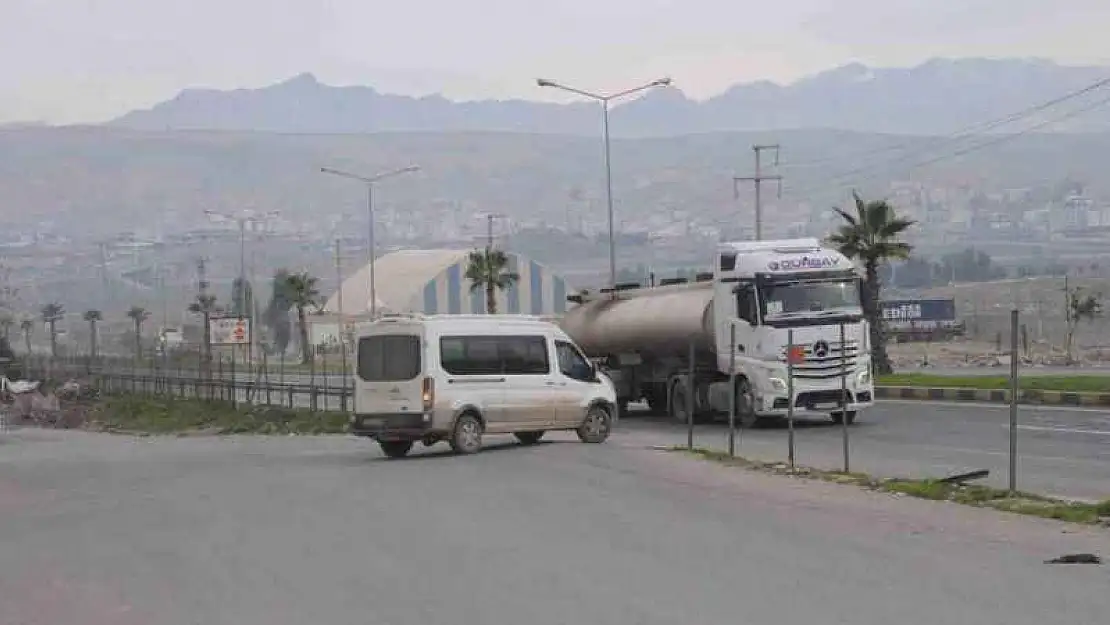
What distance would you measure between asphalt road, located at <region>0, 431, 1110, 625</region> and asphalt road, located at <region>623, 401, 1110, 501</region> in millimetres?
2784

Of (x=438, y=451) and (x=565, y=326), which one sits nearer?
(x=438, y=451)

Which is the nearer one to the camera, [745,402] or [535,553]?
[535,553]

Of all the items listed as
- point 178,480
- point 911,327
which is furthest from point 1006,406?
point 911,327

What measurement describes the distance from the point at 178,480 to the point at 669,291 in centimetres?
1557

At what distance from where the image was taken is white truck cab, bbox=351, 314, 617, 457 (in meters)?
23.7

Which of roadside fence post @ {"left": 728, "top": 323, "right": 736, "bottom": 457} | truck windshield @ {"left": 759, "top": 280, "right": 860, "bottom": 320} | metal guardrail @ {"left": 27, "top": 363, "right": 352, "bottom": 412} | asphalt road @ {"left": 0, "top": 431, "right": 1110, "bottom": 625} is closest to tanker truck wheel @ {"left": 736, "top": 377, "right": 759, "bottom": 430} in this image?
truck windshield @ {"left": 759, "top": 280, "right": 860, "bottom": 320}

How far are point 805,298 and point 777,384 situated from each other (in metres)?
1.75

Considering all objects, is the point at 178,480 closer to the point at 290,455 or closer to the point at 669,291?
the point at 290,455

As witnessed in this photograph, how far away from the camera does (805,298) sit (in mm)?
29578

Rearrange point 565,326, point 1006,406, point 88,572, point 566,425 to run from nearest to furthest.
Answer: point 88,572
point 566,425
point 1006,406
point 565,326

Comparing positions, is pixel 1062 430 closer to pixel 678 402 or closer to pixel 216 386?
pixel 678 402

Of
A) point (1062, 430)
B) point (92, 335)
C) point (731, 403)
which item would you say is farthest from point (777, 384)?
point (92, 335)

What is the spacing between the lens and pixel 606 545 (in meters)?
12.5

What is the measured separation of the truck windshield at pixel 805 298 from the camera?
29.4 meters
